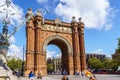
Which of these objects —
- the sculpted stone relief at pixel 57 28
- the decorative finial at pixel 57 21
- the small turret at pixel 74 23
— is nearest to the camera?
the sculpted stone relief at pixel 57 28

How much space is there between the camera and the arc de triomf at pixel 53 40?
1574 inches

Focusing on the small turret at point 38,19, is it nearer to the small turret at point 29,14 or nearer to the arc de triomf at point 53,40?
the arc de triomf at point 53,40

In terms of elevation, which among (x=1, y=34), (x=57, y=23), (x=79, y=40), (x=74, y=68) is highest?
(x=57, y=23)

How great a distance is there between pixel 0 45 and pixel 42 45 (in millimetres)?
27175

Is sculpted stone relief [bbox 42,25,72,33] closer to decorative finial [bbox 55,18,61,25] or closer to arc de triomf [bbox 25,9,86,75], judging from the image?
arc de triomf [bbox 25,9,86,75]

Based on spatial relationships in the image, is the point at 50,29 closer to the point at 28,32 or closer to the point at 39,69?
the point at 28,32

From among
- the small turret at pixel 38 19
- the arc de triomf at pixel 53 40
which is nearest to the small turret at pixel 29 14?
the arc de triomf at pixel 53 40

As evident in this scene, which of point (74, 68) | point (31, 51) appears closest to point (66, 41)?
point (74, 68)

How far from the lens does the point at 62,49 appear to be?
4744 centimetres

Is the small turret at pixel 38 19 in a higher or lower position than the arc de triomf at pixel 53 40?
higher

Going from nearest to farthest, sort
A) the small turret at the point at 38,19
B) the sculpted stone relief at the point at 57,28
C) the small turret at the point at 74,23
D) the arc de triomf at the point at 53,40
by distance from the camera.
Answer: the arc de triomf at the point at 53,40 < the small turret at the point at 38,19 < the sculpted stone relief at the point at 57,28 < the small turret at the point at 74,23

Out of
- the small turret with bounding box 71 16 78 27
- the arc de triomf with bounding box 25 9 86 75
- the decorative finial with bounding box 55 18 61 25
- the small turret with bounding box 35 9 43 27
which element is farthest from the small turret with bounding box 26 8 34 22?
the small turret with bounding box 71 16 78 27

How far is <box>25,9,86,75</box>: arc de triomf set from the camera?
39969 mm

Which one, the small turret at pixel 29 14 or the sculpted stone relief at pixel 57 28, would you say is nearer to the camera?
the small turret at pixel 29 14
